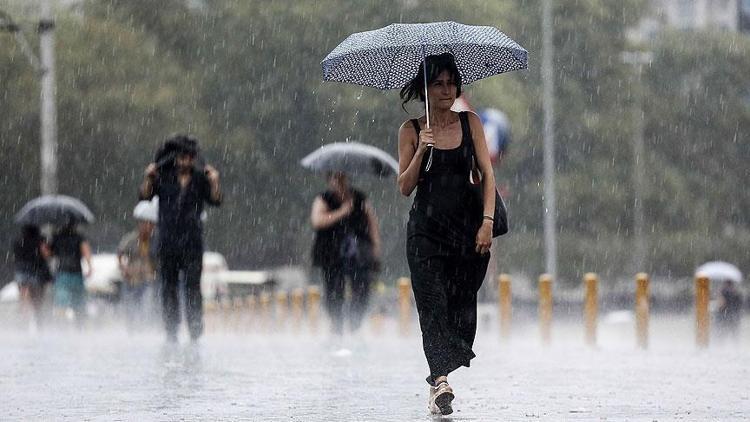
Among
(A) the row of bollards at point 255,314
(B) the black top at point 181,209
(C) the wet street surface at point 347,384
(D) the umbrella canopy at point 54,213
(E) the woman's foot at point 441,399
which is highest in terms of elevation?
(B) the black top at point 181,209

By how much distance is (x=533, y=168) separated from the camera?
63.8 meters

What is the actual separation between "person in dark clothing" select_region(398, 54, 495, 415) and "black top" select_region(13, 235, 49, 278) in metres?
16.1

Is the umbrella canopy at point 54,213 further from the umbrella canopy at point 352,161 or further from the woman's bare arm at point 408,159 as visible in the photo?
the woman's bare arm at point 408,159

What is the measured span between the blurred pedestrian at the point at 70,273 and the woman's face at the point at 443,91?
14661mm

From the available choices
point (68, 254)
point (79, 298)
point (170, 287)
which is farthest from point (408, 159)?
point (79, 298)

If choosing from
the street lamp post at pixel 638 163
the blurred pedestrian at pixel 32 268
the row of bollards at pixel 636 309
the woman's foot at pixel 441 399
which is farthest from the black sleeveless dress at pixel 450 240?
the street lamp post at pixel 638 163

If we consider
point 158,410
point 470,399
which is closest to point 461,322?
point 470,399

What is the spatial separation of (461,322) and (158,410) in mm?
1491

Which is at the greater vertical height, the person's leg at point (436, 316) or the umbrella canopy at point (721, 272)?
the person's leg at point (436, 316)

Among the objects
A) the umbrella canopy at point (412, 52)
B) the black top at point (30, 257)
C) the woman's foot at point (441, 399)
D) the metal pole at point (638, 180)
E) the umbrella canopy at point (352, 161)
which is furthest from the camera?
the metal pole at point (638, 180)

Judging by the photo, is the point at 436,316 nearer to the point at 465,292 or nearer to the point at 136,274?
the point at 465,292

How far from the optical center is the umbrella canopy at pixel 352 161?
1772 cm

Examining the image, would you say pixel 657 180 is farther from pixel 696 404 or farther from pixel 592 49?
pixel 696 404

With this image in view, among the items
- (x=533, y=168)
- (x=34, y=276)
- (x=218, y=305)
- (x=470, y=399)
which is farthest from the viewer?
(x=533, y=168)
